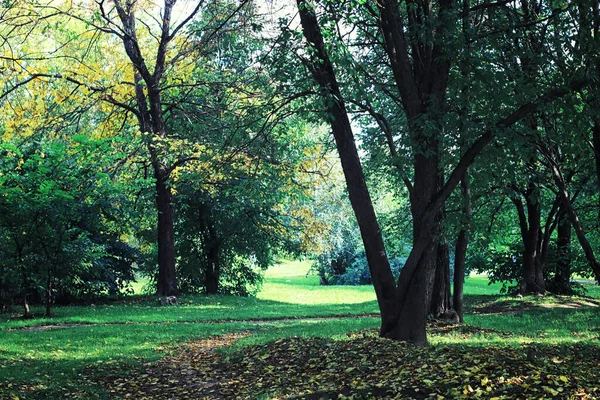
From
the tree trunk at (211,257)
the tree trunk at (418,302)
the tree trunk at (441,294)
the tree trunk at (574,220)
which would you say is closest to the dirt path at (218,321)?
the tree trunk at (441,294)

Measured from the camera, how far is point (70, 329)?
40.8ft

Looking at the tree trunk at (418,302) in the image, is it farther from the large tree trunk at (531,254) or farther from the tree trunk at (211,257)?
the tree trunk at (211,257)

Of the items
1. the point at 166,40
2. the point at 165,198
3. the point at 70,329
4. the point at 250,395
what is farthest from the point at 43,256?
the point at 250,395

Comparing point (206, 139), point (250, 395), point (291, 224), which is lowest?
point (250, 395)

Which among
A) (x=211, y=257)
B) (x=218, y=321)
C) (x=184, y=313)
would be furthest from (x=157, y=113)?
(x=218, y=321)

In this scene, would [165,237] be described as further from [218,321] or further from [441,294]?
[441,294]

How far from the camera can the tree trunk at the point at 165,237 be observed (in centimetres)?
Result: 2016

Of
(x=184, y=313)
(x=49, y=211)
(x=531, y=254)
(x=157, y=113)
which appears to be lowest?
(x=184, y=313)

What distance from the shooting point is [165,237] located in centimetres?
2031

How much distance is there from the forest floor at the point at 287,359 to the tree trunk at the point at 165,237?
14.1 ft

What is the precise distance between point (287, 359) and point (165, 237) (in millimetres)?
12452

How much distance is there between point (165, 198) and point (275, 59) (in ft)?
39.6

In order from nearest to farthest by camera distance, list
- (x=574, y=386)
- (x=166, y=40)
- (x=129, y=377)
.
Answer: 1. (x=574, y=386)
2. (x=129, y=377)
3. (x=166, y=40)

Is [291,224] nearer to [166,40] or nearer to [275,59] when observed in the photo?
[166,40]
